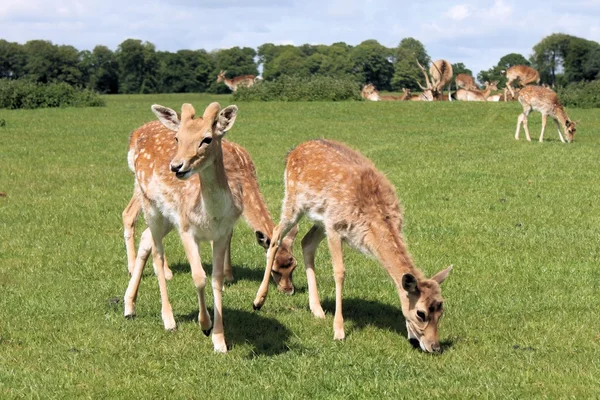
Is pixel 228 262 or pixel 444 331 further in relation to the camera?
pixel 228 262

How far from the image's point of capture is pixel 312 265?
7.99 meters

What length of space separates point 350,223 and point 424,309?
109 cm

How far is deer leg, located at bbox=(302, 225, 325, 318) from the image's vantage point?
7.60m

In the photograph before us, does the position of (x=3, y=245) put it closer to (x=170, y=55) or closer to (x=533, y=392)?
(x=533, y=392)

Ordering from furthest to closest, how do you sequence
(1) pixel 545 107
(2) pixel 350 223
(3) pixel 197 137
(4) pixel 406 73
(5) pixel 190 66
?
(5) pixel 190 66, (4) pixel 406 73, (1) pixel 545 107, (2) pixel 350 223, (3) pixel 197 137

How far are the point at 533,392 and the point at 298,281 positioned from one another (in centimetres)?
366

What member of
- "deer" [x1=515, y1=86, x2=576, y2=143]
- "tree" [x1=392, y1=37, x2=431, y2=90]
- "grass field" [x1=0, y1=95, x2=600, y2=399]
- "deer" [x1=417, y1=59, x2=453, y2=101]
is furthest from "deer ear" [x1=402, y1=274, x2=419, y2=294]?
"tree" [x1=392, y1=37, x2=431, y2=90]

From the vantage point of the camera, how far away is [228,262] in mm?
8703

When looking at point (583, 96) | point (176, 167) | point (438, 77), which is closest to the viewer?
point (176, 167)

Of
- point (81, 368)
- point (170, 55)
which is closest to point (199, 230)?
point (81, 368)

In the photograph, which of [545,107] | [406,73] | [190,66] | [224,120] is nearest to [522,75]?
[545,107]

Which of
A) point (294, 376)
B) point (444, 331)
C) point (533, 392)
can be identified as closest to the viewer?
point (533, 392)

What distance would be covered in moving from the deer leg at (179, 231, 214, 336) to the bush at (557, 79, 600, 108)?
31001mm

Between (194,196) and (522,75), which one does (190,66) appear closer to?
(522,75)
